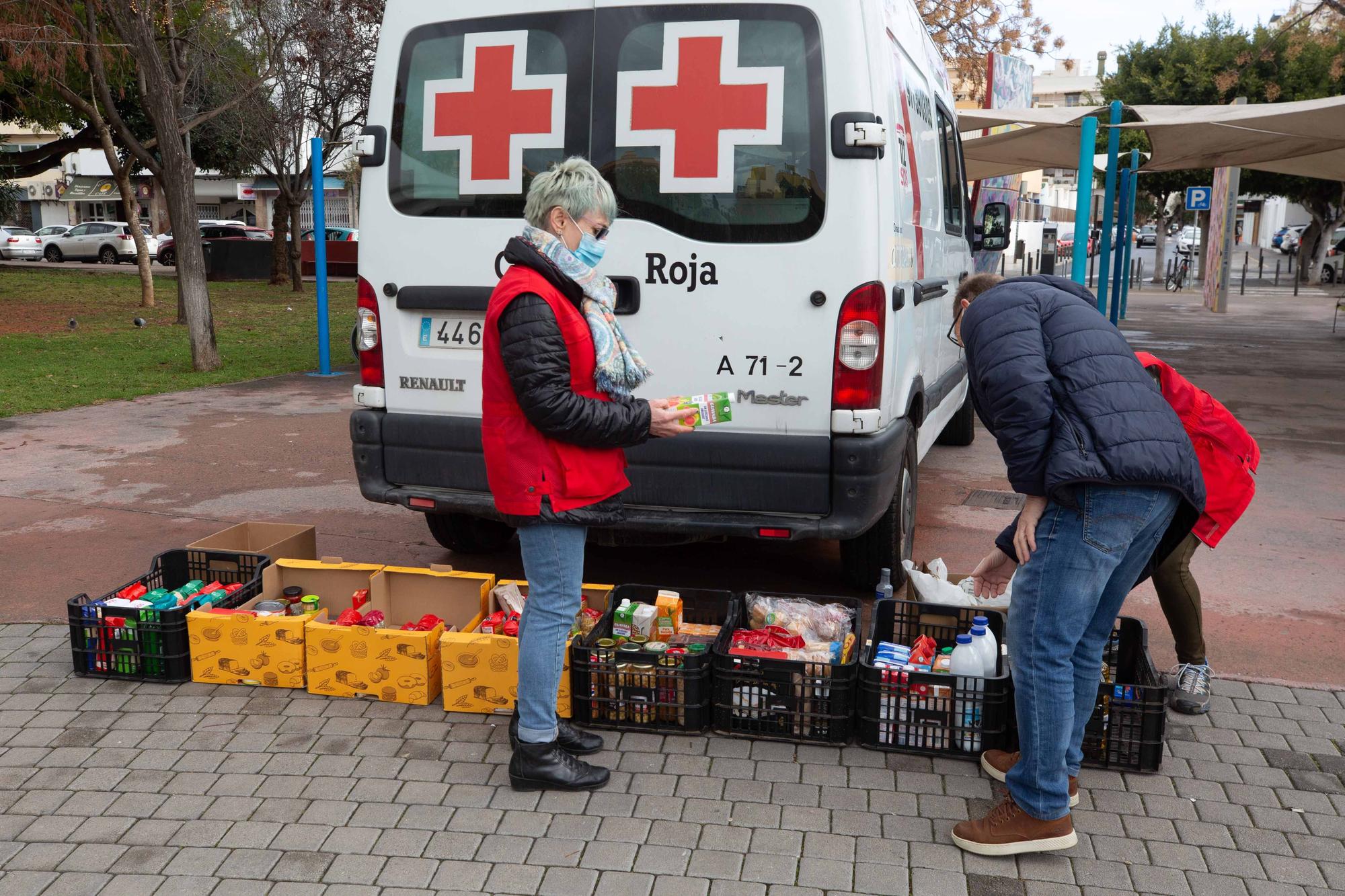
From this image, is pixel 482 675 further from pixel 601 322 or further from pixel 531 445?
pixel 601 322

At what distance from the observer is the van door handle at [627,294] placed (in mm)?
Answer: 4484

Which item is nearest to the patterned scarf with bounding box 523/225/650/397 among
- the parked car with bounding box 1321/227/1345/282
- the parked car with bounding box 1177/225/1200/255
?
the parked car with bounding box 1321/227/1345/282

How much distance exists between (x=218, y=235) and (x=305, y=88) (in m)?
15.5

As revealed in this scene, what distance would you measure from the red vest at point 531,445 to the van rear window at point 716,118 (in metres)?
1.22

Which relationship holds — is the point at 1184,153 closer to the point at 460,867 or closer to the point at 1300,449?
the point at 1300,449

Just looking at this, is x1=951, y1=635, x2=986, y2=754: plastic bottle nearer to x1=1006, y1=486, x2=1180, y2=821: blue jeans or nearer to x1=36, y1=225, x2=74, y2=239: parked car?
x1=1006, y1=486, x2=1180, y2=821: blue jeans

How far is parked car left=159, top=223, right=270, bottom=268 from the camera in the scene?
118 ft

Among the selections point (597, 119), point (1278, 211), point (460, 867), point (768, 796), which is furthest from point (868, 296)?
point (1278, 211)

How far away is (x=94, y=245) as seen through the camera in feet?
127

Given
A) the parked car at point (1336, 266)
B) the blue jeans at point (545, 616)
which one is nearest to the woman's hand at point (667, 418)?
the blue jeans at point (545, 616)

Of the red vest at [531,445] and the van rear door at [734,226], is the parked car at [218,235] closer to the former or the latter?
the van rear door at [734,226]

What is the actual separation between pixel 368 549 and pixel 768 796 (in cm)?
326

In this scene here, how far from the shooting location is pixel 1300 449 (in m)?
9.39

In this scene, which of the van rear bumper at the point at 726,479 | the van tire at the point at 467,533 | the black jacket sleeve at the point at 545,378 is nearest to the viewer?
the black jacket sleeve at the point at 545,378
